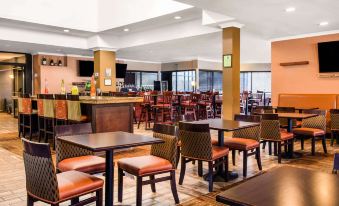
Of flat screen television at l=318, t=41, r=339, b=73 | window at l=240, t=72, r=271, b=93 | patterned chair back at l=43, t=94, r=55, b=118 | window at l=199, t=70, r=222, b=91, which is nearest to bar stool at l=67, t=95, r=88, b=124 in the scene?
patterned chair back at l=43, t=94, r=55, b=118

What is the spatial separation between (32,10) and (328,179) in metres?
8.30

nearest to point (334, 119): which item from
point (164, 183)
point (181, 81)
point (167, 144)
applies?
point (164, 183)

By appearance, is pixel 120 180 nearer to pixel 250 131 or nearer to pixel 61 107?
pixel 250 131

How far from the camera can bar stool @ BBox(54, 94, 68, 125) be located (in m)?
5.57

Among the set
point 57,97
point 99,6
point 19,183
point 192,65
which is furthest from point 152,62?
point 19,183

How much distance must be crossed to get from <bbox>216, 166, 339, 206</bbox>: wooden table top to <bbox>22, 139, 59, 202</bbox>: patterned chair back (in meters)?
1.33

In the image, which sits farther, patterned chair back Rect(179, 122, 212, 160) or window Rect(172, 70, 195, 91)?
window Rect(172, 70, 195, 91)

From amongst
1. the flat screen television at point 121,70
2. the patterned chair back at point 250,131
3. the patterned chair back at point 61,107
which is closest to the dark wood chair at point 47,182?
the patterned chair back at point 250,131

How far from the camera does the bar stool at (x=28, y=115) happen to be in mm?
6921

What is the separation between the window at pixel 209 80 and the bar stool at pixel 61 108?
11671mm

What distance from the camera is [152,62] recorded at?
17.1 meters

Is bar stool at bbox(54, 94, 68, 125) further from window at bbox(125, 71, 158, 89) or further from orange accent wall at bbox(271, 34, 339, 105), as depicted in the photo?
window at bbox(125, 71, 158, 89)

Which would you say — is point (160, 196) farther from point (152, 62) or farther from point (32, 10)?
point (152, 62)

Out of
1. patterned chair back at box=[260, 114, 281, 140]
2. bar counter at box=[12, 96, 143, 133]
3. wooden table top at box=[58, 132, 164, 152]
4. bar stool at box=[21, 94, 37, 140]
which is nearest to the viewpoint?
wooden table top at box=[58, 132, 164, 152]
